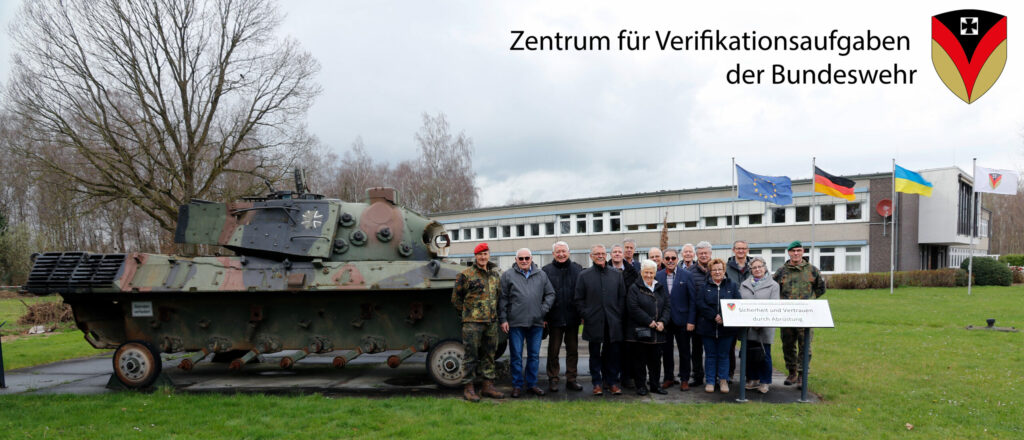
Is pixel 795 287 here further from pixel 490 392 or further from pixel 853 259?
pixel 853 259

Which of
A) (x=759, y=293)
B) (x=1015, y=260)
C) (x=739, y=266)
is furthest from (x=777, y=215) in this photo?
(x=759, y=293)

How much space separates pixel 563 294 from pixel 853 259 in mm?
25973

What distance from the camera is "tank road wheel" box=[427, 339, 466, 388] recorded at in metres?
8.19

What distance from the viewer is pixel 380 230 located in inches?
371

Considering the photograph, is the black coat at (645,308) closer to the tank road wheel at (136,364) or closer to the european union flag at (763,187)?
the tank road wheel at (136,364)

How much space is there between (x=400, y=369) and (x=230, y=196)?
568 inches

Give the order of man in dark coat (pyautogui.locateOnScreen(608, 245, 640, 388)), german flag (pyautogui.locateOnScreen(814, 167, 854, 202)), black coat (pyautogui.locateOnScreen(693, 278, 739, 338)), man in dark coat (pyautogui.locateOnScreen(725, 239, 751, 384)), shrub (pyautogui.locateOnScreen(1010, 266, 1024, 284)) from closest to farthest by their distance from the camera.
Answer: black coat (pyautogui.locateOnScreen(693, 278, 739, 338)), man in dark coat (pyautogui.locateOnScreen(608, 245, 640, 388)), man in dark coat (pyautogui.locateOnScreen(725, 239, 751, 384)), german flag (pyautogui.locateOnScreen(814, 167, 854, 202)), shrub (pyautogui.locateOnScreen(1010, 266, 1024, 284))

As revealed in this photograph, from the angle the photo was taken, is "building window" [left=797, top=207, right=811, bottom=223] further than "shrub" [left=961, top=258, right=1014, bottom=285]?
Yes

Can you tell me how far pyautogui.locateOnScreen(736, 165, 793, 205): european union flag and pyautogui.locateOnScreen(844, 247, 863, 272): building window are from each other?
7.83m

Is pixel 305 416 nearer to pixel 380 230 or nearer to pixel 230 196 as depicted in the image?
pixel 380 230

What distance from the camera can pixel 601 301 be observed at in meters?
7.41

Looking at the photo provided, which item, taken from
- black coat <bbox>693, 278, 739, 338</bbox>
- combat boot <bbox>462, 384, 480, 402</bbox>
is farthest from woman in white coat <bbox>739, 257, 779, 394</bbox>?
combat boot <bbox>462, 384, 480, 402</bbox>

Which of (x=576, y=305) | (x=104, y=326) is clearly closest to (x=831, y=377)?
(x=576, y=305)

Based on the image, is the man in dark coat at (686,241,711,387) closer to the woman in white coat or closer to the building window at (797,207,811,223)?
the woman in white coat
